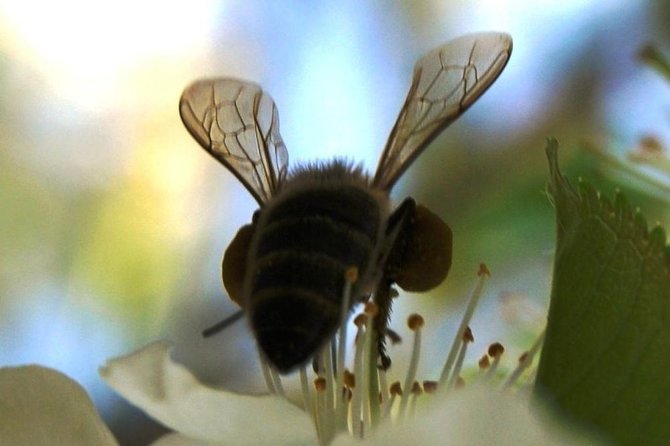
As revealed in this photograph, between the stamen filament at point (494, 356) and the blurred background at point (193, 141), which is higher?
the stamen filament at point (494, 356)

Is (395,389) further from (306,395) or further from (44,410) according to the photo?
(44,410)

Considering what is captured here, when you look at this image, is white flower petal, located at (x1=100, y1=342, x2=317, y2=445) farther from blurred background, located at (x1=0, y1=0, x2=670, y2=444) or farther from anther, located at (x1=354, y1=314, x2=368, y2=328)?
blurred background, located at (x1=0, y1=0, x2=670, y2=444)

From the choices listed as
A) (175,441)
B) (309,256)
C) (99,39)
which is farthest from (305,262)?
(99,39)

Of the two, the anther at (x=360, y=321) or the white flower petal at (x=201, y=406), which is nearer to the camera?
the white flower petal at (x=201, y=406)

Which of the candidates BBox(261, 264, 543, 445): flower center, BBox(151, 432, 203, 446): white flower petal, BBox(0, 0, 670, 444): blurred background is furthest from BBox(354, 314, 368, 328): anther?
BBox(0, 0, 670, 444): blurred background

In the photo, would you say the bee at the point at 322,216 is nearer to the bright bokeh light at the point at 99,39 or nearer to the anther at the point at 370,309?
the anther at the point at 370,309

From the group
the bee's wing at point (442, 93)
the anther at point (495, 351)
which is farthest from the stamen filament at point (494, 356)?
the bee's wing at point (442, 93)

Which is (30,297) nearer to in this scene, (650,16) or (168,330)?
(168,330)
